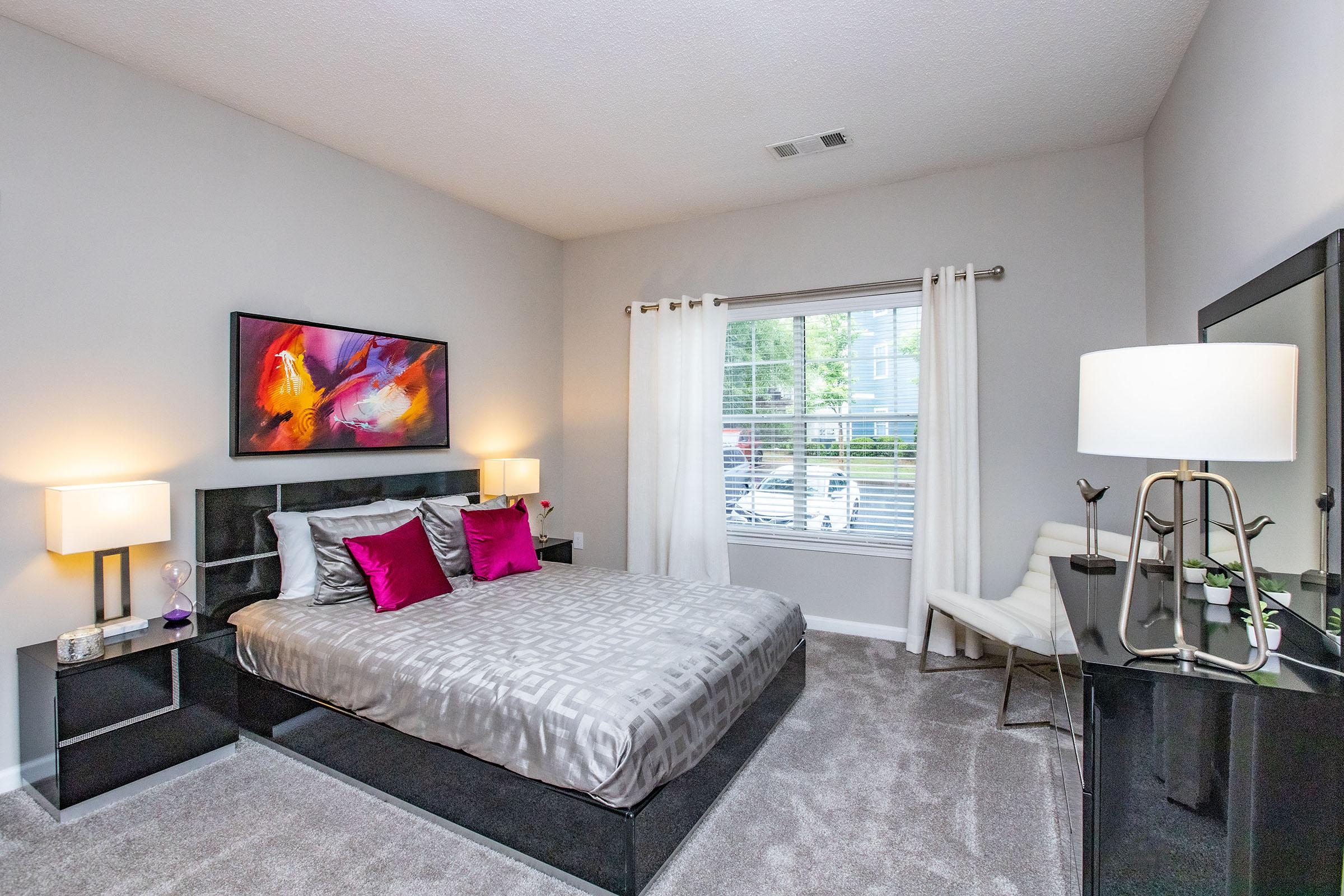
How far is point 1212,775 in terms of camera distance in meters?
1.30

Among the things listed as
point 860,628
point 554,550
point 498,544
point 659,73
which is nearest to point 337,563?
point 498,544

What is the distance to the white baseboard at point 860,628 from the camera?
3.89m

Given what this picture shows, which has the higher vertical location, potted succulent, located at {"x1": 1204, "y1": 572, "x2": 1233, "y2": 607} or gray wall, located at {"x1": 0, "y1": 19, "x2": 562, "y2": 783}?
gray wall, located at {"x1": 0, "y1": 19, "x2": 562, "y2": 783}

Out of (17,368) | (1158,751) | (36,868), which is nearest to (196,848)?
(36,868)

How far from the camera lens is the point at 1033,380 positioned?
3502mm

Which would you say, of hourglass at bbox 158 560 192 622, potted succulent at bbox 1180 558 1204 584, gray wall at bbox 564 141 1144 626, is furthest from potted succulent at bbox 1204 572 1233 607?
hourglass at bbox 158 560 192 622

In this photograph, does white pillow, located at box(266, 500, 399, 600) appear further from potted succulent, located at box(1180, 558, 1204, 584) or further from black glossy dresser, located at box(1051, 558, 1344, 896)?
potted succulent, located at box(1180, 558, 1204, 584)

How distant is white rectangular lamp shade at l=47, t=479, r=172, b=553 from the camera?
225 centimetres

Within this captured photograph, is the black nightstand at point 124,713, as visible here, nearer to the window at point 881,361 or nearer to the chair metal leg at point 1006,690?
the chair metal leg at point 1006,690

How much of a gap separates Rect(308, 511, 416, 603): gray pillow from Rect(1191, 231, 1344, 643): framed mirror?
9.90 feet

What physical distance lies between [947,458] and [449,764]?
9.56 ft

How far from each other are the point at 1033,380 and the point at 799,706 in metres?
2.16

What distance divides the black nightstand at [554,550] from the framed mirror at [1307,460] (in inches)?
134

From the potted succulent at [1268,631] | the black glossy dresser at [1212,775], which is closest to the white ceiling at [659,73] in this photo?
the potted succulent at [1268,631]
